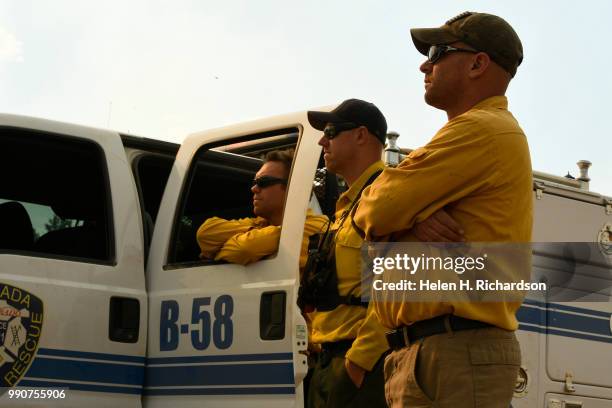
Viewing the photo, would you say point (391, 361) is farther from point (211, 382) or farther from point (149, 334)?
point (149, 334)

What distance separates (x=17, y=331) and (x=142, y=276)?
2.19 feet

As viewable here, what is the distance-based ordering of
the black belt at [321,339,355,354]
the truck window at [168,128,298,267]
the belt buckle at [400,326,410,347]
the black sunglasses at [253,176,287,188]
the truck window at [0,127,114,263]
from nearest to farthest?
the belt buckle at [400,326,410,347] < the black belt at [321,339,355,354] < the black sunglasses at [253,176,287,188] < the truck window at [0,127,114,263] < the truck window at [168,128,298,267]

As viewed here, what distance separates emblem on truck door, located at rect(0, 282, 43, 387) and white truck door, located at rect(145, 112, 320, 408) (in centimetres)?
53

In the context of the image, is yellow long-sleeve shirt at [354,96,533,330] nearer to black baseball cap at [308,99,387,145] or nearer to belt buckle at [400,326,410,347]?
belt buckle at [400,326,410,347]

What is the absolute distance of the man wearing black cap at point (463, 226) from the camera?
2.88 m

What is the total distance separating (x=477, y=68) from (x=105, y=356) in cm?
227

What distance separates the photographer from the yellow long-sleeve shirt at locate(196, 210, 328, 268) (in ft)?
14.4

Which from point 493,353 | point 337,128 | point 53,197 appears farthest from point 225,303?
point 493,353

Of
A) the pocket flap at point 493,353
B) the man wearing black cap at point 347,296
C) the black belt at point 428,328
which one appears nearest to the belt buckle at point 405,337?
the black belt at point 428,328

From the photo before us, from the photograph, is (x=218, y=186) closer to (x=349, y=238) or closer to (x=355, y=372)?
(x=349, y=238)

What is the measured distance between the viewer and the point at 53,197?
5367 millimetres

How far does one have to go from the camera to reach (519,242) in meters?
2.98

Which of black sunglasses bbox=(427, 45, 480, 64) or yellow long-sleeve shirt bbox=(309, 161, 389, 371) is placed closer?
black sunglasses bbox=(427, 45, 480, 64)

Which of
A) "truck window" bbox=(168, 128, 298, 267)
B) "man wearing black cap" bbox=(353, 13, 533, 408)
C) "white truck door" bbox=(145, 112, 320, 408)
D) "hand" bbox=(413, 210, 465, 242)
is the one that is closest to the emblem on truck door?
"white truck door" bbox=(145, 112, 320, 408)
